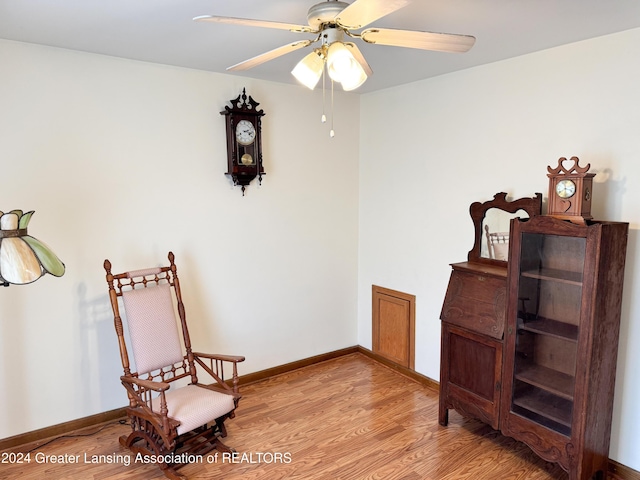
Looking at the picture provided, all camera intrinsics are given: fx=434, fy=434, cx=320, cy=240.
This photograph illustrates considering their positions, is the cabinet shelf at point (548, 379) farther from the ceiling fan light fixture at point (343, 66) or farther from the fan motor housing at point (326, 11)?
the fan motor housing at point (326, 11)

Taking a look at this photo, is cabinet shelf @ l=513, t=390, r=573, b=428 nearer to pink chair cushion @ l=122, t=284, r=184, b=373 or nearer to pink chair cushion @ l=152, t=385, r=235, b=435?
pink chair cushion @ l=152, t=385, r=235, b=435

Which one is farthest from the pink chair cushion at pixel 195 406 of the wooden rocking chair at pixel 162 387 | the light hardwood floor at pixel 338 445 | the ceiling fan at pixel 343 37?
the ceiling fan at pixel 343 37

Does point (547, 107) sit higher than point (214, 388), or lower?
higher

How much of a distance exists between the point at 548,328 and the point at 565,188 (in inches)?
30.6

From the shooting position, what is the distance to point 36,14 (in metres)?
2.12

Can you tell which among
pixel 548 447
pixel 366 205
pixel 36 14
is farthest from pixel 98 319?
pixel 548 447

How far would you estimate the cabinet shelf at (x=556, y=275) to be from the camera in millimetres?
2255

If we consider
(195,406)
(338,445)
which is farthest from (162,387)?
(338,445)

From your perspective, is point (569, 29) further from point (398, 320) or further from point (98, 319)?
point (98, 319)

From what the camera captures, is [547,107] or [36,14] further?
[547,107]

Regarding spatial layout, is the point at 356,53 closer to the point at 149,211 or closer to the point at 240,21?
the point at 240,21

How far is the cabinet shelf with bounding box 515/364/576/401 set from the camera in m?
2.33

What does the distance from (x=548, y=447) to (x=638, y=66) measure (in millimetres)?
2097

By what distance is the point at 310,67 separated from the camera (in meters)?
1.81
